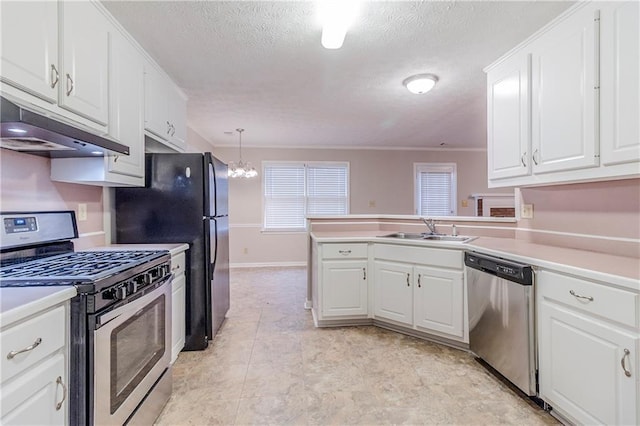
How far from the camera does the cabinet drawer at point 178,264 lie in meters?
2.20

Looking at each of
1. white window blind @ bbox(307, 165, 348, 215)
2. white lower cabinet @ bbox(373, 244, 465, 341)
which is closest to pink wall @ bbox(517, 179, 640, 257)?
white lower cabinet @ bbox(373, 244, 465, 341)

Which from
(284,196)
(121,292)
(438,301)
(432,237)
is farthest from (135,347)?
(284,196)

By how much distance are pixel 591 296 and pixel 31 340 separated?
88.6 inches

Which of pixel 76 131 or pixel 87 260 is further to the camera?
pixel 87 260

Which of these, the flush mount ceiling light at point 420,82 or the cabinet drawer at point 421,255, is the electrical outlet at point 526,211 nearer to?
the cabinet drawer at point 421,255

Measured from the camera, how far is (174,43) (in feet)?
7.12

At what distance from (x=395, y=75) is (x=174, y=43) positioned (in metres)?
1.82

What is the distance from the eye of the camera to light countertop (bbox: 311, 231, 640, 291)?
134 centimetres

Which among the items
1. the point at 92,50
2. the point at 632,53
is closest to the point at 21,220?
the point at 92,50

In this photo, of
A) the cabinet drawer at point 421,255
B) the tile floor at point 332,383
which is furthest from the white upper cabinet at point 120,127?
the cabinet drawer at point 421,255

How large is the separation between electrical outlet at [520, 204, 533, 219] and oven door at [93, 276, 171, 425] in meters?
2.77

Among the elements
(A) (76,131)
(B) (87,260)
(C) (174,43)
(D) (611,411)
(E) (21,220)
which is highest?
(C) (174,43)

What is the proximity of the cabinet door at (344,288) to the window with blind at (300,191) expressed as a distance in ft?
10.3

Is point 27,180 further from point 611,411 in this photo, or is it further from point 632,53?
point 632,53
